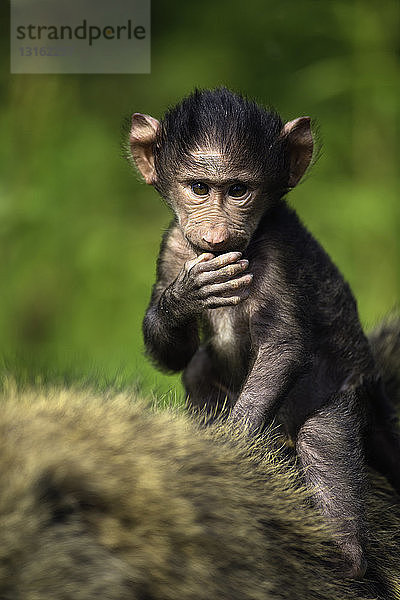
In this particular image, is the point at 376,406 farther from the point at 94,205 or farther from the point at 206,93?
the point at 94,205

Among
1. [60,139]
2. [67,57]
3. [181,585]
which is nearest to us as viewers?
[181,585]

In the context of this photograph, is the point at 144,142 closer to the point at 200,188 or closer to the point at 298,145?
the point at 200,188

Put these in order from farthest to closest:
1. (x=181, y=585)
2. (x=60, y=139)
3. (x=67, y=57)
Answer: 1. (x=60, y=139)
2. (x=67, y=57)
3. (x=181, y=585)

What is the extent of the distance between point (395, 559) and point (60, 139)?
510 cm

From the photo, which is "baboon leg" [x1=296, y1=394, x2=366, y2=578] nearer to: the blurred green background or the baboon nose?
the baboon nose

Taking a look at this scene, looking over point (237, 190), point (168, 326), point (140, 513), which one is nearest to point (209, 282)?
point (168, 326)

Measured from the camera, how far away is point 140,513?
1.96 meters

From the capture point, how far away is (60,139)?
279 inches

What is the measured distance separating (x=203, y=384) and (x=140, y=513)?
50.4 inches

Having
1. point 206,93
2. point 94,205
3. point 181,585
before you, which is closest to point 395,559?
point 181,585

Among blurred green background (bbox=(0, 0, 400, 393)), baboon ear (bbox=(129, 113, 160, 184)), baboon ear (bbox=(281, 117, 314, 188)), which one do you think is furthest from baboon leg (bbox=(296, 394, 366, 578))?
blurred green background (bbox=(0, 0, 400, 393))

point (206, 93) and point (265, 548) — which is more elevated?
point (206, 93)
